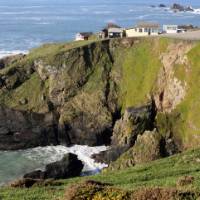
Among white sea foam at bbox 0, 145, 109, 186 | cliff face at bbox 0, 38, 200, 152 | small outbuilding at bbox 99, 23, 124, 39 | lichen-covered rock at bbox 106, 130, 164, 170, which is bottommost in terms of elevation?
white sea foam at bbox 0, 145, 109, 186

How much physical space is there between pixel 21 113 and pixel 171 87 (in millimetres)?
20354

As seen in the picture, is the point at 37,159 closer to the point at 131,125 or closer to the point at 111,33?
the point at 131,125

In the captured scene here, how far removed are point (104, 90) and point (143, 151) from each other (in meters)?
18.8

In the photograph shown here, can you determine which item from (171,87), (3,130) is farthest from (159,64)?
(3,130)

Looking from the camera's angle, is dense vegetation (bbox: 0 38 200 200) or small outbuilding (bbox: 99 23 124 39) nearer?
dense vegetation (bbox: 0 38 200 200)

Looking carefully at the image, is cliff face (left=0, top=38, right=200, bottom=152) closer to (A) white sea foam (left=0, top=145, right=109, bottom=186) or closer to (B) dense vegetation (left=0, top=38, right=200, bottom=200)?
(B) dense vegetation (left=0, top=38, right=200, bottom=200)

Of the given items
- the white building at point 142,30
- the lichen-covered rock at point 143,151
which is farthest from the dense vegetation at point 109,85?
the white building at point 142,30

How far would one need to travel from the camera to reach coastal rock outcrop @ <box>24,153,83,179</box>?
179 ft

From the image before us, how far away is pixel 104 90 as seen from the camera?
75938 mm

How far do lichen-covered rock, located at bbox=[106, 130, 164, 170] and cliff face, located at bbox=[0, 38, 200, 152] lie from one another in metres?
3.98

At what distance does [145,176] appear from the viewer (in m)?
27.7

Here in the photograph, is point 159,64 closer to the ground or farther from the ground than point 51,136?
farther from the ground

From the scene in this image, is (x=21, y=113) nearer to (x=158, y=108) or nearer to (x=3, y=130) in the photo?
(x=3, y=130)

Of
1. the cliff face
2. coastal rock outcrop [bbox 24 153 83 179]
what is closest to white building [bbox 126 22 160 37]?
the cliff face
